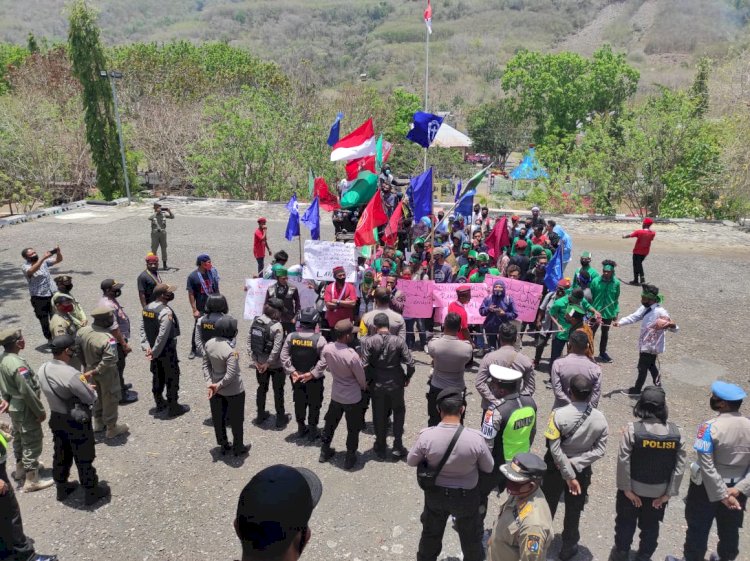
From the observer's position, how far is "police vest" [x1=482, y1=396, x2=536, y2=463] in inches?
190

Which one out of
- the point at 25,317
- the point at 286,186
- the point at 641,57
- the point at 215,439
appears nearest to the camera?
the point at 215,439

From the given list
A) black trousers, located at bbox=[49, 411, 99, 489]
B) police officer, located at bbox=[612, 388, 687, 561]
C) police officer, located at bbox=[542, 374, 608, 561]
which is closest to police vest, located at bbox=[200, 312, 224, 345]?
black trousers, located at bbox=[49, 411, 99, 489]

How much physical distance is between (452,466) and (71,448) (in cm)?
397

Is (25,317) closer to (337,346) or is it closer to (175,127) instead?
(337,346)

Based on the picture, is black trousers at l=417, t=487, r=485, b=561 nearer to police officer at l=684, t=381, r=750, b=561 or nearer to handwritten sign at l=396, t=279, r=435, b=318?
police officer at l=684, t=381, r=750, b=561

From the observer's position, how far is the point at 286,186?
2866 centimetres

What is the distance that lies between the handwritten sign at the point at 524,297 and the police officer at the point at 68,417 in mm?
6309

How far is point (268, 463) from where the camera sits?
6500mm

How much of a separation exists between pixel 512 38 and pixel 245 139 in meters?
154

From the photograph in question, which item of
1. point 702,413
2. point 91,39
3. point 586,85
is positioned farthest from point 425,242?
point 586,85

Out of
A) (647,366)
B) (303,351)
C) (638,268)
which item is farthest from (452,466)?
(638,268)

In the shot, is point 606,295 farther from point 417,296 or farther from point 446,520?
point 446,520

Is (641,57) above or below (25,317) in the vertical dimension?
above

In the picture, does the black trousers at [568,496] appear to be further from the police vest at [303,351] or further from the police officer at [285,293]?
the police officer at [285,293]
